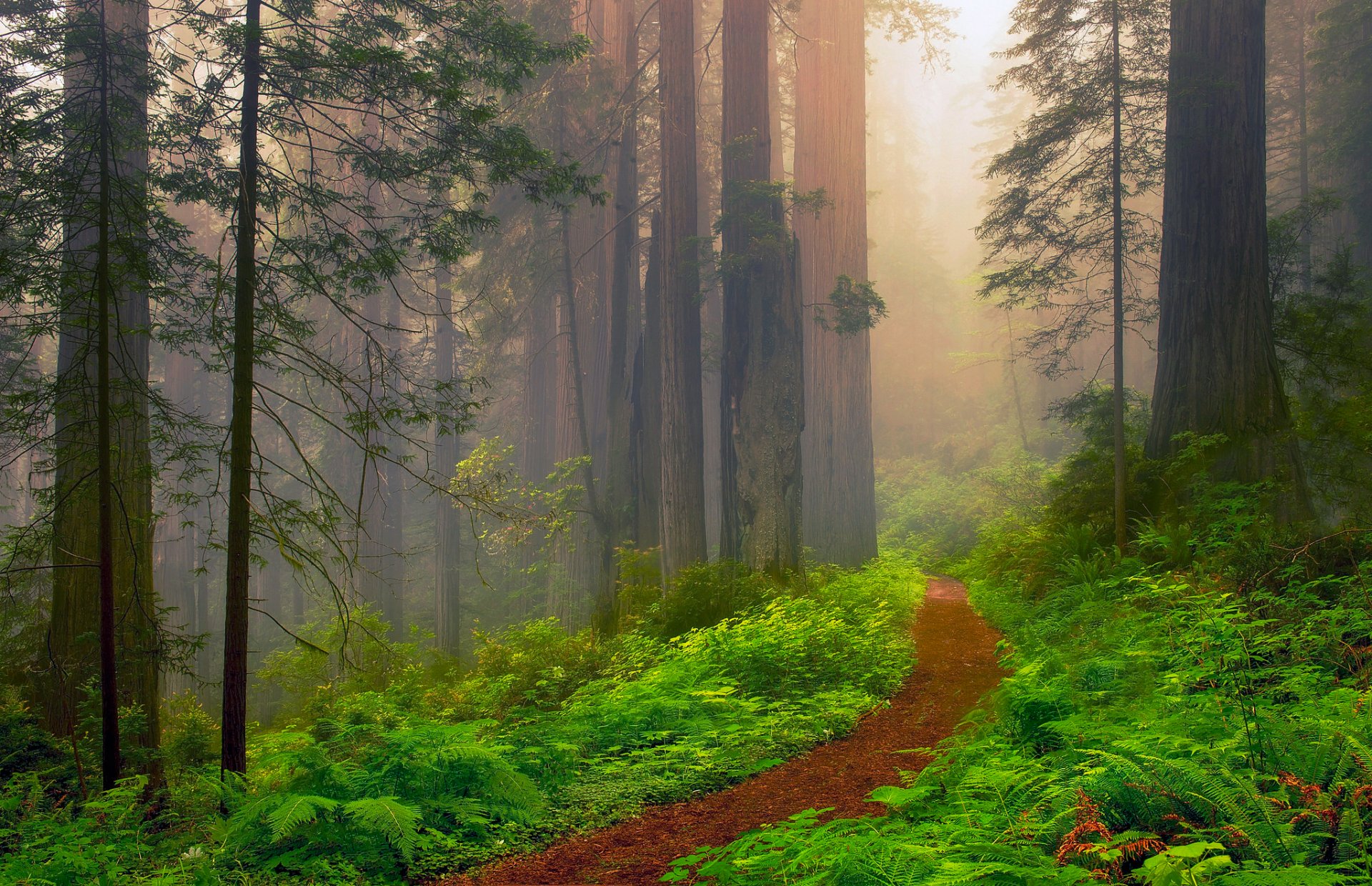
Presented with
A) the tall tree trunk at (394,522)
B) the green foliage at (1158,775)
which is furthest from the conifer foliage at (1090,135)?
the tall tree trunk at (394,522)

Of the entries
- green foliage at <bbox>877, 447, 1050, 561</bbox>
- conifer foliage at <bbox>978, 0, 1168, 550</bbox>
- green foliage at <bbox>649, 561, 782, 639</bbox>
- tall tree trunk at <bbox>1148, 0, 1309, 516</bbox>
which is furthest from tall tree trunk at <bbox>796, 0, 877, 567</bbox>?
tall tree trunk at <bbox>1148, 0, 1309, 516</bbox>

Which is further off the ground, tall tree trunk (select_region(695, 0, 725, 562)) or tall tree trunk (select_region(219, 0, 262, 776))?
tall tree trunk (select_region(695, 0, 725, 562))

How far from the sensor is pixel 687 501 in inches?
465

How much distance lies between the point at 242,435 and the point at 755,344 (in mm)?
7907

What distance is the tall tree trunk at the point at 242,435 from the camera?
17.8 feet

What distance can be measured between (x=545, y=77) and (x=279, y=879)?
16.5 meters

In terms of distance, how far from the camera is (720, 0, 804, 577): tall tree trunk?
1178cm

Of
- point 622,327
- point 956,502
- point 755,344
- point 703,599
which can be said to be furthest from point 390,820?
point 956,502

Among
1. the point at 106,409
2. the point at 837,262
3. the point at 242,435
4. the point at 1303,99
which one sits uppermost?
the point at 1303,99

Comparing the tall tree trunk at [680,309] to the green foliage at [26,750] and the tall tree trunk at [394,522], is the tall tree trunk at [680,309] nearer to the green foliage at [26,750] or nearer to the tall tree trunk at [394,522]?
the green foliage at [26,750]

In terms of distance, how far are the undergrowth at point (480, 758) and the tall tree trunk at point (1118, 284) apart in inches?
121

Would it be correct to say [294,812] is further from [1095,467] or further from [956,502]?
[956,502]

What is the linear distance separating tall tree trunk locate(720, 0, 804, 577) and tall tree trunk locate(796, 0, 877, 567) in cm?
444

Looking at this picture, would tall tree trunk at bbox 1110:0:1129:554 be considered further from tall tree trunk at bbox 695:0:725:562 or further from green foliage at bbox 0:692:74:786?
green foliage at bbox 0:692:74:786
